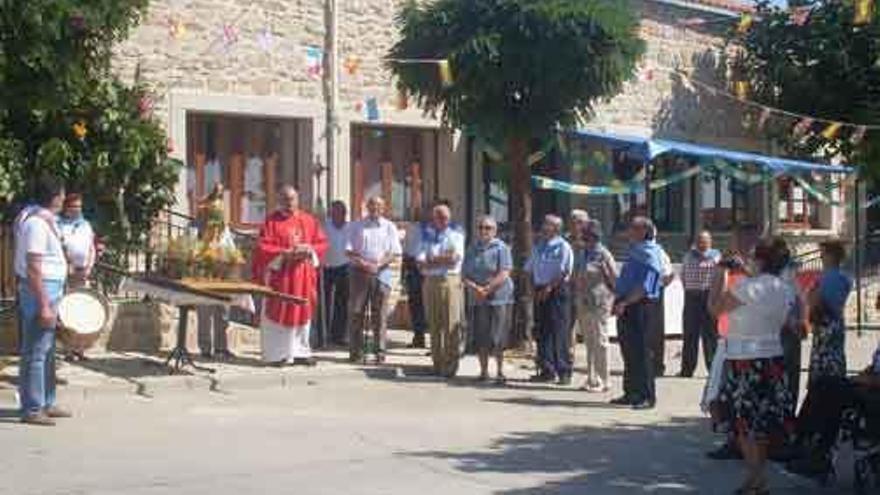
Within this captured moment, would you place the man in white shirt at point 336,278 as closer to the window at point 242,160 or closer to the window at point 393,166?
the window at point 242,160

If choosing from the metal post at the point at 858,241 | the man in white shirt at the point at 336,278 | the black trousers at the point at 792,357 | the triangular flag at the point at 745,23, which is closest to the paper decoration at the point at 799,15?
the triangular flag at the point at 745,23

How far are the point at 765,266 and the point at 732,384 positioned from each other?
76 cm

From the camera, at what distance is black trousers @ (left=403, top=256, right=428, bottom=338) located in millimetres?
16500

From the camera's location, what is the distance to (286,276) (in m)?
14.2

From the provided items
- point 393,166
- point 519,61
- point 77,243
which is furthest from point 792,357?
point 393,166

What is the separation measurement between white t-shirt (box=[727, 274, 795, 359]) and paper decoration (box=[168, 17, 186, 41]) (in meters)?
10.00

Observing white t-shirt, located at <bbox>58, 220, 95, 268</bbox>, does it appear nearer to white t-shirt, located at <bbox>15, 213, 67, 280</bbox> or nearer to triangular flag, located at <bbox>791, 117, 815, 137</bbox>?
white t-shirt, located at <bbox>15, 213, 67, 280</bbox>

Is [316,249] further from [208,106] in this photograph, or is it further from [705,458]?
[705,458]

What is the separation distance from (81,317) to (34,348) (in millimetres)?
1719

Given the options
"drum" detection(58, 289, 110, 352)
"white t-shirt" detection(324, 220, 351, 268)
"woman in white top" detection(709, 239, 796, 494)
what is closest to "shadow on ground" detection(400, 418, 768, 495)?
"woman in white top" detection(709, 239, 796, 494)

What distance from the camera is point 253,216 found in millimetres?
18156

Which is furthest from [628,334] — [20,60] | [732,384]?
[20,60]

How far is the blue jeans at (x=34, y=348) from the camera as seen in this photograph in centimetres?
1023

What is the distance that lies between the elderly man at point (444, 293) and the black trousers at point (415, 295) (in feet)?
7.60
